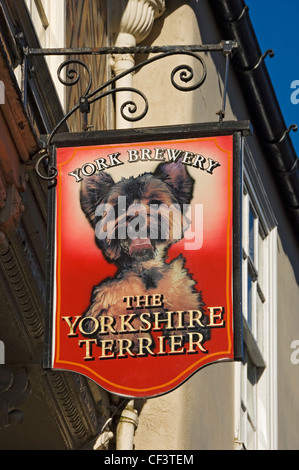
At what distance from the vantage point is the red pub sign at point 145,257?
779cm

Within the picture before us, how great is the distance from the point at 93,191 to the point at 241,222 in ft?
2.81

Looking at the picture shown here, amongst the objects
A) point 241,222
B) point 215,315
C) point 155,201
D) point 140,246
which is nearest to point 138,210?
point 155,201

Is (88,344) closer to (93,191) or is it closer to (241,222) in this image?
(93,191)

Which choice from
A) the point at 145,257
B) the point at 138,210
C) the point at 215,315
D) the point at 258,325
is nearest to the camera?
the point at 215,315

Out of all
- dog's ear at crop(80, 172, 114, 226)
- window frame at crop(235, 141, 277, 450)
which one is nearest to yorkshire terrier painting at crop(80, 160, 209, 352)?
dog's ear at crop(80, 172, 114, 226)

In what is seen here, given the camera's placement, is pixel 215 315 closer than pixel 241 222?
Yes

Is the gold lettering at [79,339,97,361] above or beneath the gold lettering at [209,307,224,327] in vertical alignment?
beneath

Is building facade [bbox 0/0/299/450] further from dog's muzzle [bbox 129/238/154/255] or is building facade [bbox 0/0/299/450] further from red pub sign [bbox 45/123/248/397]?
dog's muzzle [bbox 129/238/154/255]

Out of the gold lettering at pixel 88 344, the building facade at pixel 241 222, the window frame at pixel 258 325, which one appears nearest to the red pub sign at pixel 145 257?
the gold lettering at pixel 88 344

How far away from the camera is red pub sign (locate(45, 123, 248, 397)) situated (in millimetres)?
7793

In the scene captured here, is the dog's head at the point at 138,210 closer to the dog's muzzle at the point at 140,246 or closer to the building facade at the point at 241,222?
the dog's muzzle at the point at 140,246

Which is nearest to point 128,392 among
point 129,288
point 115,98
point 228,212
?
point 129,288

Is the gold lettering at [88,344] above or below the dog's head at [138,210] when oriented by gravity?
below

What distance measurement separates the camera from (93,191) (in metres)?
8.27
